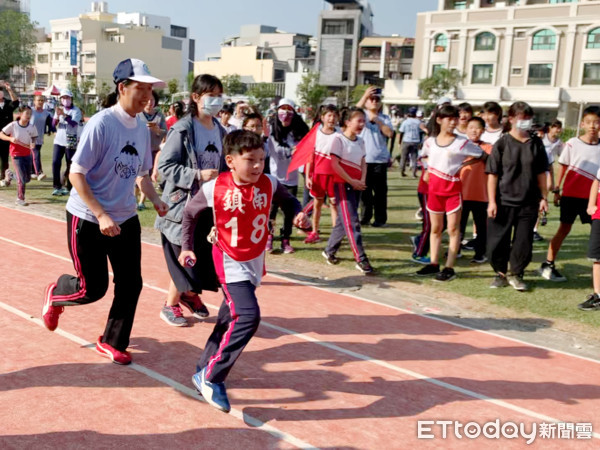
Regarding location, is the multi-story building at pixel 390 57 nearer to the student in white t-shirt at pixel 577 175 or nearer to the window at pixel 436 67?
the window at pixel 436 67

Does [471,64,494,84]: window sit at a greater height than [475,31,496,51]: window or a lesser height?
lesser

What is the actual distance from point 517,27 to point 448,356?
62.8 meters

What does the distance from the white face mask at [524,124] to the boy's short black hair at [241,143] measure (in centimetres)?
416

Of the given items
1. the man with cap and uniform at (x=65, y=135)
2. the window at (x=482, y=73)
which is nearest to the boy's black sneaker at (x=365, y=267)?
the man with cap and uniform at (x=65, y=135)

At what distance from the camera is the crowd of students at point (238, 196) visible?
441 centimetres

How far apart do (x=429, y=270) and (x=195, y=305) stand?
3446 mm

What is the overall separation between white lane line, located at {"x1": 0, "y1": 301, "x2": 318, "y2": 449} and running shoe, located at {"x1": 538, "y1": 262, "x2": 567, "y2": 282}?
215 inches

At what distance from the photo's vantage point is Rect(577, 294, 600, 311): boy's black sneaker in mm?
6988

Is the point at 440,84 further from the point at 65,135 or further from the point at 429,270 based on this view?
the point at 429,270

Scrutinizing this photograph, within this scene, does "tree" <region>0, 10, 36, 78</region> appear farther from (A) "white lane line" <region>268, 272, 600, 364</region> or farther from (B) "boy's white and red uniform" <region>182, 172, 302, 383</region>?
(B) "boy's white and red uniform" <region>182, 172, 302, 383</region>

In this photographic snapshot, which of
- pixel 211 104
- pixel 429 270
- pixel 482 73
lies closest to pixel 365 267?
pixel 429 270

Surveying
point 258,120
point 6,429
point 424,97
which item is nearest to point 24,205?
point 258,120

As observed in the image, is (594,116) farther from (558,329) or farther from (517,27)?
(517,27)

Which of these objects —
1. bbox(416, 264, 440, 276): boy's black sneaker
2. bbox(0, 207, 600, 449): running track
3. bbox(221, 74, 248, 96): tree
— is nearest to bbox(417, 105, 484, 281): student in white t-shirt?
bbox(416, 264, 440, 276): boy's black sneaker
